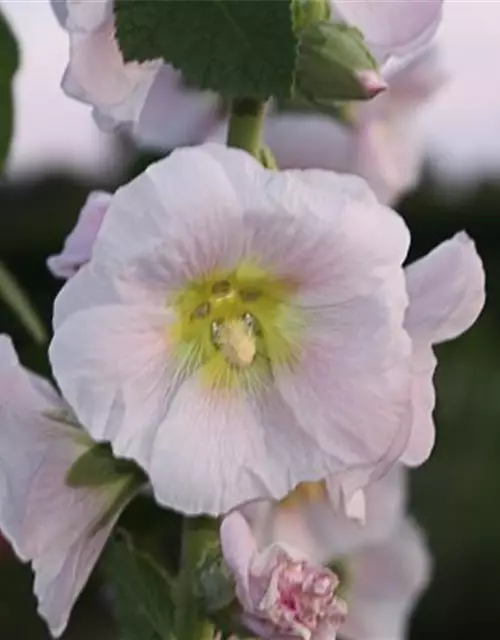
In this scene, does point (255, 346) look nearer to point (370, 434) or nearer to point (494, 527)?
point (370, 434)

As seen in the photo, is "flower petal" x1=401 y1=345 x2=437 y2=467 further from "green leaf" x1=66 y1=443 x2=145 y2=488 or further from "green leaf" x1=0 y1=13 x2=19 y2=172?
"green leaf" x1=0 y1=13 x2=19 y2=172

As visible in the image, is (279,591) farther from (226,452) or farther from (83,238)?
(83,238)

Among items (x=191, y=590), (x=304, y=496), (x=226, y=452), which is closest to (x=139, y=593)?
(x=191, y=590)

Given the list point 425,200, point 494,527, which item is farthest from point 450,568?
point 425,200

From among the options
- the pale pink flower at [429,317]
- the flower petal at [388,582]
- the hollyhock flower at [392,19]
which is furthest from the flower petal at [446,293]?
the flower petal at [388,582]

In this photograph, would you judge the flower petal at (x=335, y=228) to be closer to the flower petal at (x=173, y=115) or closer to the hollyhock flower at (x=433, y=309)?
the hollyhock flower at (x=433, y=309)

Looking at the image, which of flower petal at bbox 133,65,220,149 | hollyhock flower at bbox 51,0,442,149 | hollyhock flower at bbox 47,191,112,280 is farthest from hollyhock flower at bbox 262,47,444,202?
hollyhock flower at bbox 47,191,112,280
